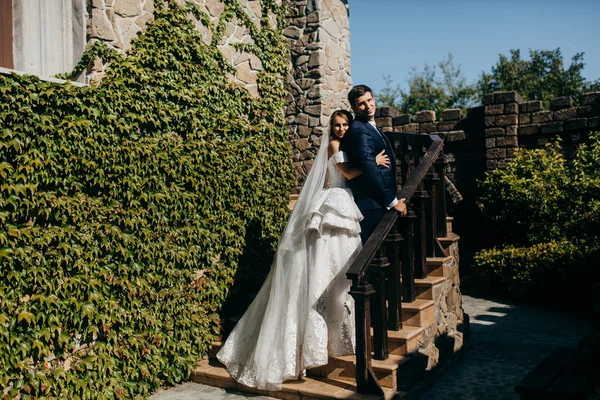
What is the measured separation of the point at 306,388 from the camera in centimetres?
395

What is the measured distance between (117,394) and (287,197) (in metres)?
3.00

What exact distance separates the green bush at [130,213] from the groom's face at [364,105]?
1648mm

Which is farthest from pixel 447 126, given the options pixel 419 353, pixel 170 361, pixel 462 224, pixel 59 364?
pixel 59 364

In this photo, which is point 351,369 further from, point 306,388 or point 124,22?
point 124,22

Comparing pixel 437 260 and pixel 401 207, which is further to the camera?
pixel 437 260

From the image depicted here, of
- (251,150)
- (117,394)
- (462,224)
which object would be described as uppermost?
(251,150)

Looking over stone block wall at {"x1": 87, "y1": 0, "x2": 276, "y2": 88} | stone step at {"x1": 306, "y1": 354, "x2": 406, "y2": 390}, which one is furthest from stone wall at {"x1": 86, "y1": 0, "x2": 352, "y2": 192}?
stone step at {"x1": 306, "y1": 354, "x2": 406, "y2": 390}

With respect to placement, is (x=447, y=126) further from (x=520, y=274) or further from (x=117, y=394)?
(x=117, y=394)

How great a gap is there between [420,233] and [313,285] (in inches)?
51.9

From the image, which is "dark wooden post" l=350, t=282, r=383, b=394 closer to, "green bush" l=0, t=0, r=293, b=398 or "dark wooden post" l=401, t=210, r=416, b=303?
"dark wooden post" l=401, t=210, r=416, b=303

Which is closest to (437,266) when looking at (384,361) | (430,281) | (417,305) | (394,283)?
(430,281)

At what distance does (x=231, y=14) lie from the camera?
586 cm

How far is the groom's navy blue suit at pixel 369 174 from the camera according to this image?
4.20m

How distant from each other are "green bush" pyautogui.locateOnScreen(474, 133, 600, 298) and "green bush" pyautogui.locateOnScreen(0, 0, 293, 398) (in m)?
4.26
